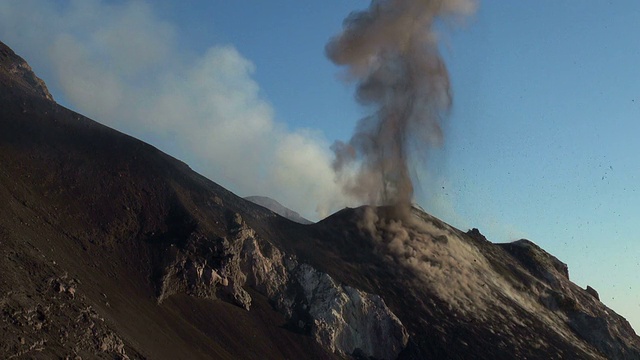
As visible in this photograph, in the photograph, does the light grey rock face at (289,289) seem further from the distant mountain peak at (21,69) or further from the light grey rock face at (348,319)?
the distant mountain peak at (21,69)

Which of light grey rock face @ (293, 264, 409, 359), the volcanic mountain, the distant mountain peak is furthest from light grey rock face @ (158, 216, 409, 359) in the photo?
the distant mountain peak

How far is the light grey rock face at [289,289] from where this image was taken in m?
73.5

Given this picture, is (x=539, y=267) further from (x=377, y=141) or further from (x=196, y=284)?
(x=196, y=284)

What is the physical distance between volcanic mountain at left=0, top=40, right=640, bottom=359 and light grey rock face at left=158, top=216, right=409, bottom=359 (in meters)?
0.19

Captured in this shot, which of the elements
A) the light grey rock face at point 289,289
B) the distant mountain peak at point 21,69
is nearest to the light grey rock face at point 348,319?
the light grey rock face at point 289,289

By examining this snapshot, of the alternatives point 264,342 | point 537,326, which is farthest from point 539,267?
point 264,342

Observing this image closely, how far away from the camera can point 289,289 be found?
8238cm

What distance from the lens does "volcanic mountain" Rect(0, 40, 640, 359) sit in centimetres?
5478

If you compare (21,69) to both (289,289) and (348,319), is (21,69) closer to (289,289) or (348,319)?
(289,289)

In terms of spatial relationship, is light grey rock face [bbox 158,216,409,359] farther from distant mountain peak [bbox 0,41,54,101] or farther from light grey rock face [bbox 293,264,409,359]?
distant mountain peak [bbox 0,41,54,101]

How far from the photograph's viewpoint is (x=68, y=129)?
82000 mm

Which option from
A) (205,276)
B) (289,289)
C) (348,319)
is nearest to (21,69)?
(205,276)

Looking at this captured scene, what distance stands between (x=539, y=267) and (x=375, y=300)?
5617cm

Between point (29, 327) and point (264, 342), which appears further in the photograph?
point (264, 342)
